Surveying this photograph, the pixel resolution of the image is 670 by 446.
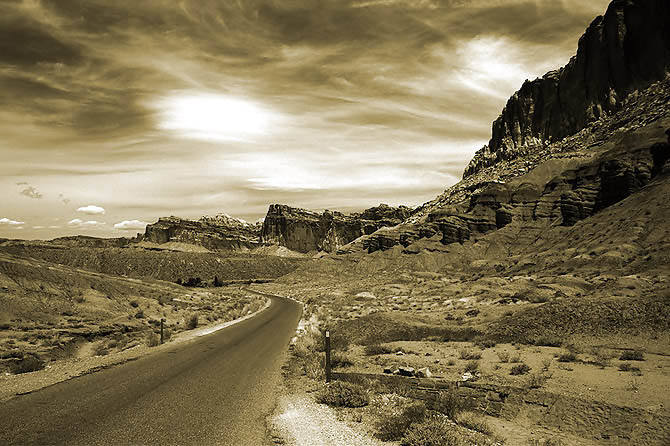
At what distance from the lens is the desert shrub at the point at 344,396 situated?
Answer: 9.53 metres

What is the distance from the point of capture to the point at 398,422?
7.61 metres

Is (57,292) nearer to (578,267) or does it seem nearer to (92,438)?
(92,438)

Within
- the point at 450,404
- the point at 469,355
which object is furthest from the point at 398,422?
the point at 469,355

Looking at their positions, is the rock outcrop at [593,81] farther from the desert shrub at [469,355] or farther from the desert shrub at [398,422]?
the desert shrub at [398,422]

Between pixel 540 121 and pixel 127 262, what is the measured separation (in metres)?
151

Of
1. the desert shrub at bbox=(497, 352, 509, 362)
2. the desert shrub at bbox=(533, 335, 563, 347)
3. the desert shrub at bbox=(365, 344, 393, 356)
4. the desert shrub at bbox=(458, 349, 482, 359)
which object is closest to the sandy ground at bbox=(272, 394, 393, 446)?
the desert shrub at bbox=(365, 344, 393, 356)

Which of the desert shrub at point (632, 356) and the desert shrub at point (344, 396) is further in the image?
the desert shrub at point (632, 356)

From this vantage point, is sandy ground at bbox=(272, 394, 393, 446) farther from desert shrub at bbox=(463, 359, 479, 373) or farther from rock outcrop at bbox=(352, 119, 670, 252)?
rock outcrop at bbox=(352, 119, 670, 252)

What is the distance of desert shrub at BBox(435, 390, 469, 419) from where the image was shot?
28.7 ft

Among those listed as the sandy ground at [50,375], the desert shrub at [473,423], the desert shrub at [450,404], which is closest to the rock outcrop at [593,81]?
the desert shrub at [450,404]

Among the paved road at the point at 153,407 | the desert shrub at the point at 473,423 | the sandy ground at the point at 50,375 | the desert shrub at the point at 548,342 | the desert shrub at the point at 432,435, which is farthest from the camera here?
the desert shrub at the point at 548,342

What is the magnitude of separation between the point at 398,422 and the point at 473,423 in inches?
68.0

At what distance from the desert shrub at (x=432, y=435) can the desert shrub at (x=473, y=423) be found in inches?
31.4

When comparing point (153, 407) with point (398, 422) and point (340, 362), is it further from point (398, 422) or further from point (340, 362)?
point (340, 362)
